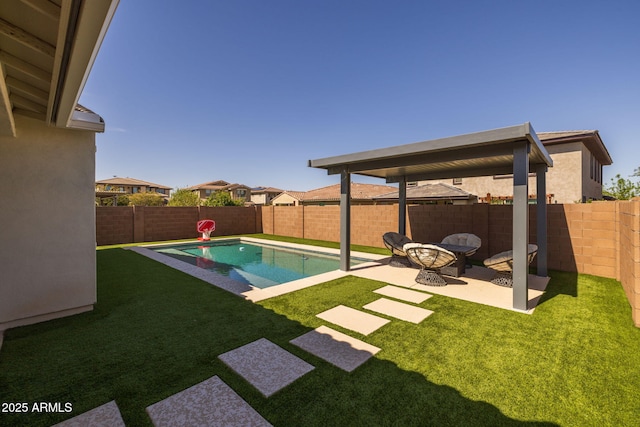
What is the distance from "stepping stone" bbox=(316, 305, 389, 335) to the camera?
3943mm

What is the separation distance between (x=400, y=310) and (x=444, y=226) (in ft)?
19.7

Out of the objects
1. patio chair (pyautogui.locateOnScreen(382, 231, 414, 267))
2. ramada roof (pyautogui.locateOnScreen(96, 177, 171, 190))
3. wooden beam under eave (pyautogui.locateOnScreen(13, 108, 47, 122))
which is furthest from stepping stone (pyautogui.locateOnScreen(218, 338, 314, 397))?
ramada roof (pyautogui.locateOnScreen(96, 177, 171, 190))

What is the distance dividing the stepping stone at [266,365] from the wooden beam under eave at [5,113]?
3596 millimetres

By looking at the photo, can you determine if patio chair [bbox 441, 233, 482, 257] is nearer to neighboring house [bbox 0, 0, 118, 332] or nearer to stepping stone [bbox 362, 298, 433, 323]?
stepping stone [bbox 362, 298, 433, 323]

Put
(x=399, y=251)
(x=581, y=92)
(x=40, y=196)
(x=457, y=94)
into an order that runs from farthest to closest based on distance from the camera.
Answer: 1. (x=457, y=94)
2. (x=581, y=92)
3. (x=399, y=251)
4. (x=40, y=196)

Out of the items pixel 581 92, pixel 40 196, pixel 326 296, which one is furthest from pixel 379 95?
pixel 40 196

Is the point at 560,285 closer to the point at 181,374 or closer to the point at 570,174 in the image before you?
the point at 181,374

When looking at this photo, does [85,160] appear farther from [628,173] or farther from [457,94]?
[628,173]

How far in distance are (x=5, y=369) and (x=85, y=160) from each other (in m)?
3.02

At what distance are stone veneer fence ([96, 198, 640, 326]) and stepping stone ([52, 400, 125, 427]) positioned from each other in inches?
253

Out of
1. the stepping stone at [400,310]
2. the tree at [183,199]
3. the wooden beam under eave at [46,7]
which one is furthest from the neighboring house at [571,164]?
the tree at [183,199]

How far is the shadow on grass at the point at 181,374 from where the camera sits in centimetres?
225

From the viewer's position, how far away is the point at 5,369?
2.93 m

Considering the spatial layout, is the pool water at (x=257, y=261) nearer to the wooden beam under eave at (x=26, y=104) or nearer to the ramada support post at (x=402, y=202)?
Answer: the ramada support post at (x=402, y=202)
